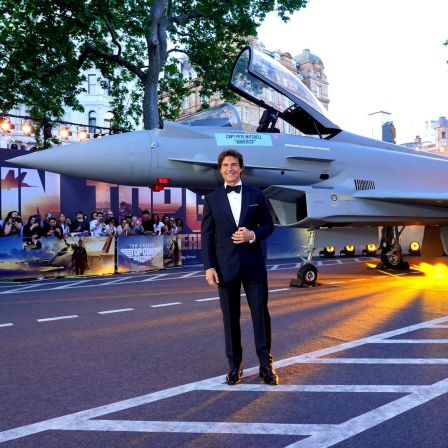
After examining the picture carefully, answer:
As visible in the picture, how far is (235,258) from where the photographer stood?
3445mm

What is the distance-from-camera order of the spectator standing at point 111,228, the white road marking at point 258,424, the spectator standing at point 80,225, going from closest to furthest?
the white road marking at point 258,424 → the spectator standing at point 80,225 → the spectator standing at point 111,228

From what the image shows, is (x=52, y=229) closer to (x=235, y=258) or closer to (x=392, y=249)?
(x=392, y=249)

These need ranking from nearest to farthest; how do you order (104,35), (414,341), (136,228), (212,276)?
(212,276) → (414,341) → (136,228) → (104,35)

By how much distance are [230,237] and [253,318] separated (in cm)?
64

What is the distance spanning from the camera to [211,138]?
747 centimetres

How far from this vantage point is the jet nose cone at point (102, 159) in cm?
677

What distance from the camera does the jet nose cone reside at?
22.2 feet

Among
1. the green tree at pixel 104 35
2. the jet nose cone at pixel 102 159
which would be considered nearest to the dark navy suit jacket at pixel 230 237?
the jet nose cone at pixel 102 159

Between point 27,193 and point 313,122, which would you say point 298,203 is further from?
point 27,193

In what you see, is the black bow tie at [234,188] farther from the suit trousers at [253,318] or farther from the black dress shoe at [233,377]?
the black dress shoe at [233,377]

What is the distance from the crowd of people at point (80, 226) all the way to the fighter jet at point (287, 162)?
4849 mm

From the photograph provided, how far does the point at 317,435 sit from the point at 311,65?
202 ft

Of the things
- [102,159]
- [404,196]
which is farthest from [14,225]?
[404,196]

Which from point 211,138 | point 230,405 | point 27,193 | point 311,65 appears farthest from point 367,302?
point 311,65
